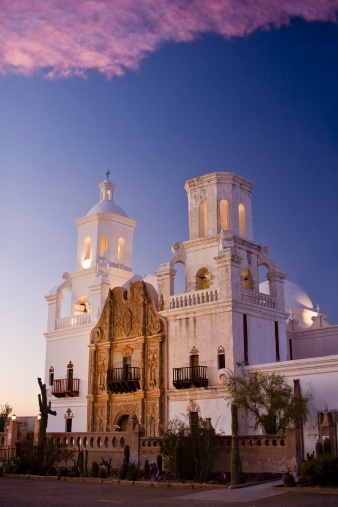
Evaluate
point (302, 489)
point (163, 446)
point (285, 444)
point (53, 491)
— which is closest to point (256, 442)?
point (285, 444)

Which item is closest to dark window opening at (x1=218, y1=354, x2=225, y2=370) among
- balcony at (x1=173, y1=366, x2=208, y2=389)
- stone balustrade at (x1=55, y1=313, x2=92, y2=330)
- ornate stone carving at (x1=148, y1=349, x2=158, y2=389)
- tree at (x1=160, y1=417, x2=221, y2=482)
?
balcony at (x1=173, y1=366, x2=208, y2=389)

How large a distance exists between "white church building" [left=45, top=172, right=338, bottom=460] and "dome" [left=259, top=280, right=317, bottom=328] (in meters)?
0.22

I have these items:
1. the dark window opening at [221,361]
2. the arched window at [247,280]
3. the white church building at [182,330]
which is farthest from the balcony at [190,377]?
the arched window at [247,280]

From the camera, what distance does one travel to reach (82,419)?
112 feet

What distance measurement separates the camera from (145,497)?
54.8 feet

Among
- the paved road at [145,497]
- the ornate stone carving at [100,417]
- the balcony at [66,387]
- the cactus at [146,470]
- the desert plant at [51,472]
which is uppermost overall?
the balcony at [66,387]

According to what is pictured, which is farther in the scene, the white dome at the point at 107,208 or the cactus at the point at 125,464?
the white dome at the point at 107,208

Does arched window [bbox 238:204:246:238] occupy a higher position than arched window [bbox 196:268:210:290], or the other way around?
arched window [bbox 238:204:246:238]

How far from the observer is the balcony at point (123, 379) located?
3184 cm

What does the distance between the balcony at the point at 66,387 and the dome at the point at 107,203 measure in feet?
34.5

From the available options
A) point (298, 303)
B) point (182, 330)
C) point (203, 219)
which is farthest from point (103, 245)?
point (298, 303)

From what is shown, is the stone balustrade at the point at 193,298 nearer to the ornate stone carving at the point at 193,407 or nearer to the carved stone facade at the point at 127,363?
the carved stone facade at the point at 127,363

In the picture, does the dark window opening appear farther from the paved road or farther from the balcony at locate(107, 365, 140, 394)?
the paved road

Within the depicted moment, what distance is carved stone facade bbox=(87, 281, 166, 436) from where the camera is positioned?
3116 cm
